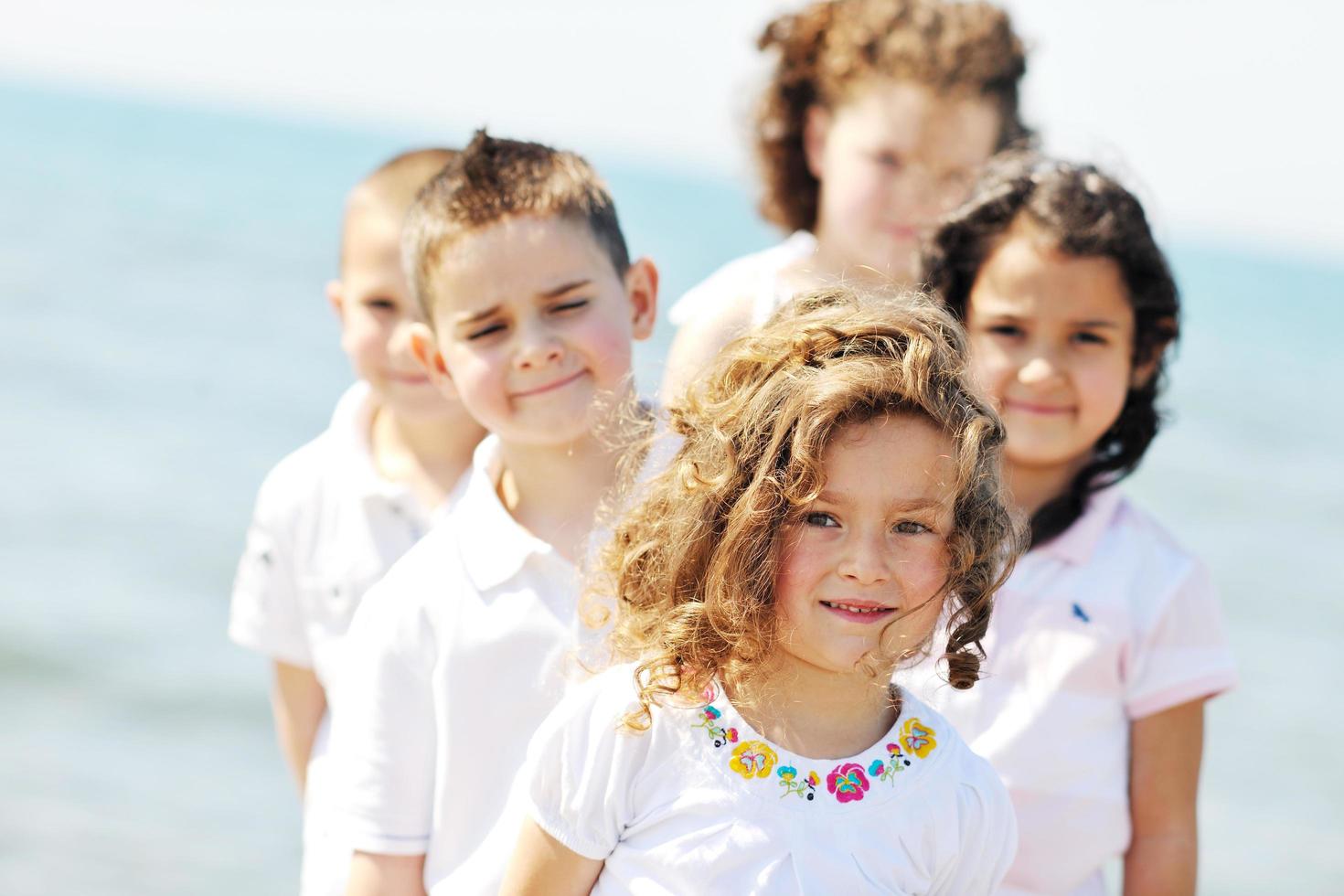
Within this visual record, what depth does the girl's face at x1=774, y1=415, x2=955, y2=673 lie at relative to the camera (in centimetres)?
174

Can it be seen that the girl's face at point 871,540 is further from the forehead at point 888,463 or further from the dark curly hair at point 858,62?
the dark curly hair at point 858,62

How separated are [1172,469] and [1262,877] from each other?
5820mm

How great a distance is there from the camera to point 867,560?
1719mm

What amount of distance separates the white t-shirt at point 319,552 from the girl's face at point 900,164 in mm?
1070

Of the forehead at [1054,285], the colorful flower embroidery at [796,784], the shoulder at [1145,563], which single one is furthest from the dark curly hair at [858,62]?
the colorful flower embroidery at [796,784]

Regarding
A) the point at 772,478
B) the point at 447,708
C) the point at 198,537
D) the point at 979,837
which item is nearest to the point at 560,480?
the point at 447,708

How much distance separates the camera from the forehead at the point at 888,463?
1.74 m

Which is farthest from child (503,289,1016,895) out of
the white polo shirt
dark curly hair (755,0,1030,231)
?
dark curly hair (755,0,1030,231)

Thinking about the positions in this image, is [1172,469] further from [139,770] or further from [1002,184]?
[1002,184]

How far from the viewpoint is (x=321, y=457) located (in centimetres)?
281

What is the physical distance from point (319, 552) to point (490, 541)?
2.32 ft

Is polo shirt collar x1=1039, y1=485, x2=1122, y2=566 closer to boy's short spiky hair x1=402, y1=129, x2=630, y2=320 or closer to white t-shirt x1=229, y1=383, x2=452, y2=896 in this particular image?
boy's short spiky hair x1=402, y1=129, x2=630, y2=320

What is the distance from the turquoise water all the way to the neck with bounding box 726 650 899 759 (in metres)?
0.63

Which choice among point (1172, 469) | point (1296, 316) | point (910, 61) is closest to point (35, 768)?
point (910, 61)
